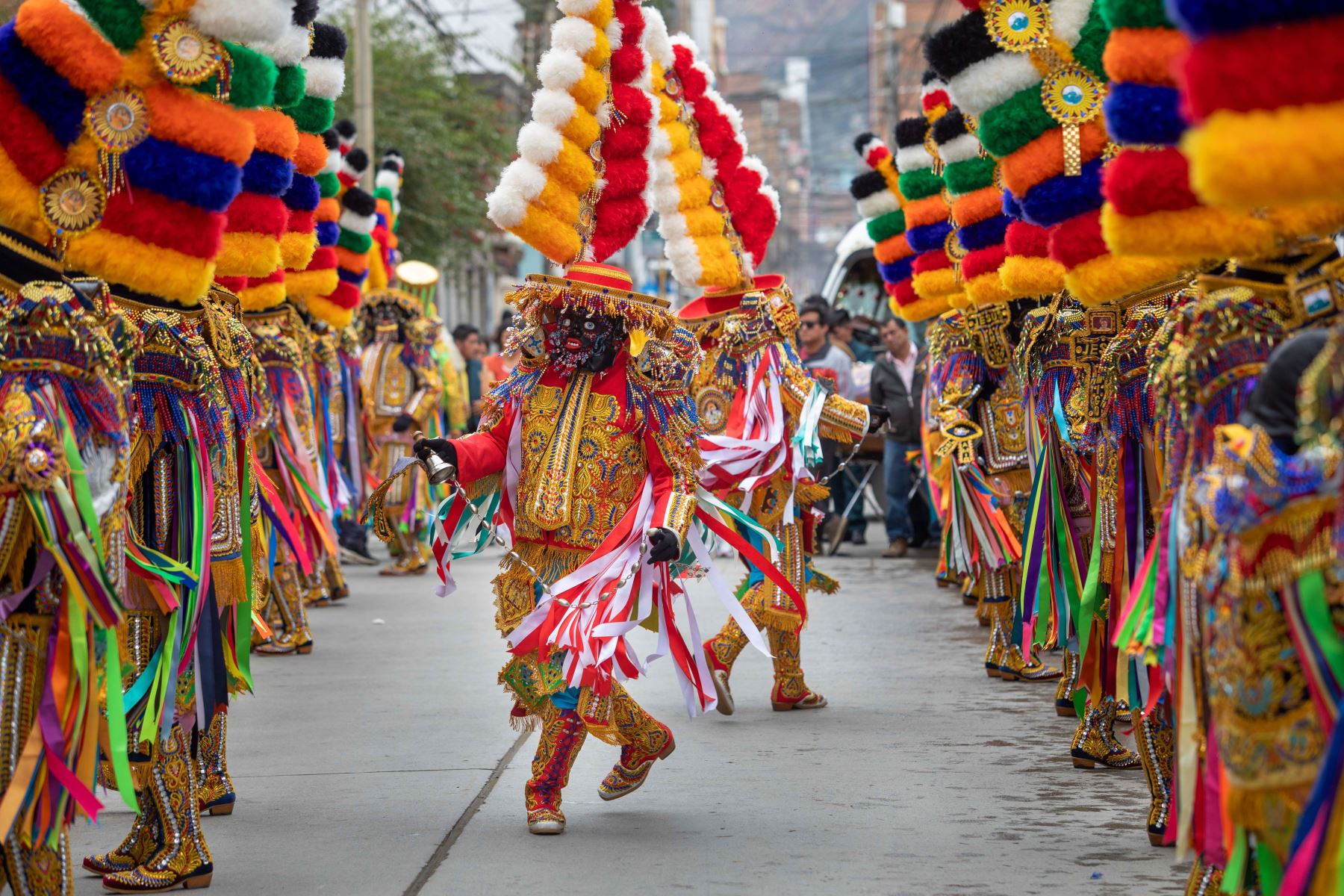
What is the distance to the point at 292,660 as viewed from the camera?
30.7ft

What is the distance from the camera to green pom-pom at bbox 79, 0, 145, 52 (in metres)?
4.38

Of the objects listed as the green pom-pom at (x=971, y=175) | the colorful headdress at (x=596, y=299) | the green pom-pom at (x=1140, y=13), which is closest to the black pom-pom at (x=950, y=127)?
the green pom-pom at (x=971, y=175)

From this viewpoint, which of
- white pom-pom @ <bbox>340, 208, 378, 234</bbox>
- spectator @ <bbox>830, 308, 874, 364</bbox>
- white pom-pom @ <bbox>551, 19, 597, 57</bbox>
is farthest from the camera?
spectator @ <bbox>830, 308, 874, 364</bbox>

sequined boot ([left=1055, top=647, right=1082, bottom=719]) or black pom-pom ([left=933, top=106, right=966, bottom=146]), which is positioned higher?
black pom-pom ([left=933, top=106, right=966, bottom=146])

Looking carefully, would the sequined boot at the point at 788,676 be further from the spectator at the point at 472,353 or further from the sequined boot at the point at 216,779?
the spectator at the point at 472,353

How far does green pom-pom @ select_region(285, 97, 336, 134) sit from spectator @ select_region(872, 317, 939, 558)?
735 cm

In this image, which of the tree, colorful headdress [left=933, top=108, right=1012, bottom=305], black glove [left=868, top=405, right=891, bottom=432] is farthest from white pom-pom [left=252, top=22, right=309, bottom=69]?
the tree

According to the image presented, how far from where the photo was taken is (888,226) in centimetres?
998

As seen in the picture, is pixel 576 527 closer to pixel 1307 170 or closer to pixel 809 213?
pixel 1307 170

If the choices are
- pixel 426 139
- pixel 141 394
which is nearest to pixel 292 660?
pixel 141 394

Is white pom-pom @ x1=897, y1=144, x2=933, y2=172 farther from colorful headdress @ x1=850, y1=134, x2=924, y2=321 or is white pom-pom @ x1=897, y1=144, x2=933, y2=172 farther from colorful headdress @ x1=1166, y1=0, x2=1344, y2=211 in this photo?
colorful headdress @ x1=1166, y1=0, x2=1344, y2=211

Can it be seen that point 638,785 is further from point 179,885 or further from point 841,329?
point 841,329

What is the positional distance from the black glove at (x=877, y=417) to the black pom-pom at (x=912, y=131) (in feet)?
6.33

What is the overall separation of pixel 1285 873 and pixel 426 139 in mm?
20686
